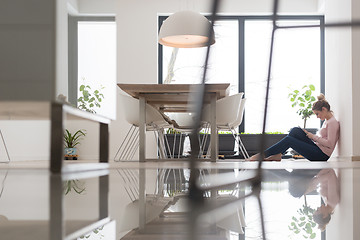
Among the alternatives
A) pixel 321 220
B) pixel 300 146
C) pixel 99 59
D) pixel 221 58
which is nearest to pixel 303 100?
pixel 221 58

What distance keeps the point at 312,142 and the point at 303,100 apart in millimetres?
2332

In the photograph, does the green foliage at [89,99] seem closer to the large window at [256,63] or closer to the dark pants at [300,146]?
the large window at [256,63]

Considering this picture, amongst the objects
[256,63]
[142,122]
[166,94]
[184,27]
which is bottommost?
[142,122]

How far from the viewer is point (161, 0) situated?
23.9 ft

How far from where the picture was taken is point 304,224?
34 centimetres

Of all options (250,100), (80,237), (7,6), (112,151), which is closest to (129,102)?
(7,6)

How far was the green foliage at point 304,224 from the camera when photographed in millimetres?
297

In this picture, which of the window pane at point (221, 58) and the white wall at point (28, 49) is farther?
the window pane at point (221, 58)

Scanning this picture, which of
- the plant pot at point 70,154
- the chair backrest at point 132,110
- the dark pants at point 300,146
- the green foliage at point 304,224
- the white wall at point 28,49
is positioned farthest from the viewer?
the plant pot at point 70,154

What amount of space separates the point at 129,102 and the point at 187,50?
323 centimetres

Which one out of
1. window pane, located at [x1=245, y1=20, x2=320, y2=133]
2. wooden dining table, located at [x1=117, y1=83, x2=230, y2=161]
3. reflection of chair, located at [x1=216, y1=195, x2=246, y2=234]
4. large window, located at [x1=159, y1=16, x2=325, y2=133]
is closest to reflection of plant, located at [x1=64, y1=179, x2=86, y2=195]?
reflection of chair, located at [x1=216, y1=195, x2=246, y2=234]

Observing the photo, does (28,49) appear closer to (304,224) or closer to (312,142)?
(304,224)

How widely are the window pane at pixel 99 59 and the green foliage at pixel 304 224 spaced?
273 inches

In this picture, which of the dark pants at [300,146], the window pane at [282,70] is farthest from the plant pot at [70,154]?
the dark pants at [300,146]
